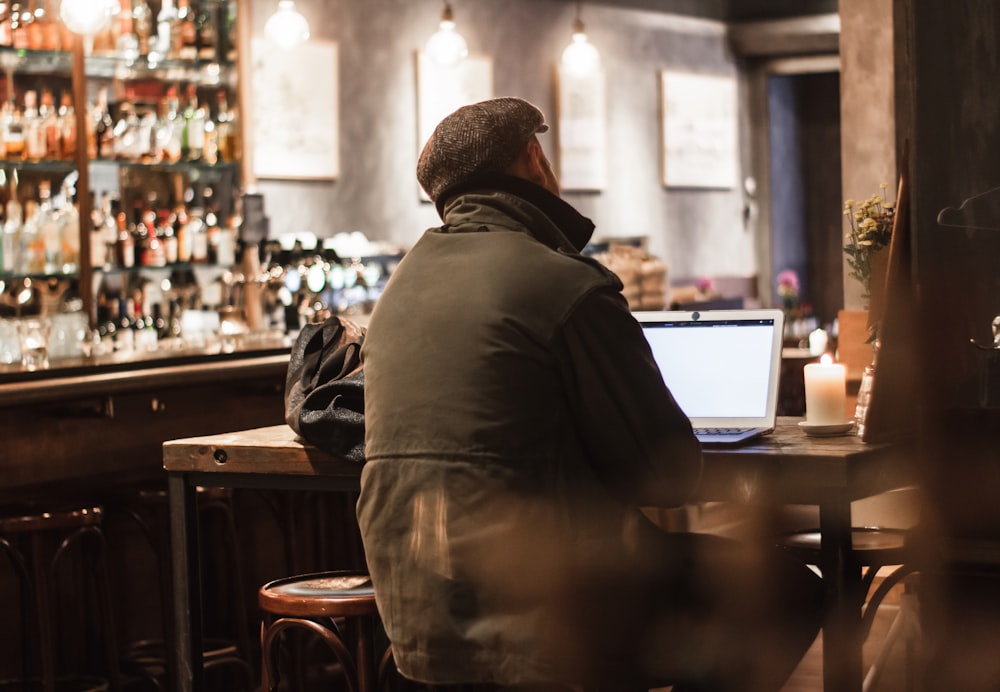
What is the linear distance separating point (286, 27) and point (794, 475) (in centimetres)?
458

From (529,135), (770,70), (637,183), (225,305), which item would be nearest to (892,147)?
(529,135)

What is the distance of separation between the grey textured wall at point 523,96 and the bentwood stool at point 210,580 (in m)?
3.19

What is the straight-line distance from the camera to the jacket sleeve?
7.48ft

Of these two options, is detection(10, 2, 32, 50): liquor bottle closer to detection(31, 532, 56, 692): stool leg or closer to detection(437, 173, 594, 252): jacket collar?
detection(31, 532, 56, 692): stool leg

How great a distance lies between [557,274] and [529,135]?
1.01ft

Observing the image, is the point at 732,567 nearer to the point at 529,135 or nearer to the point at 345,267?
the point at 529,135

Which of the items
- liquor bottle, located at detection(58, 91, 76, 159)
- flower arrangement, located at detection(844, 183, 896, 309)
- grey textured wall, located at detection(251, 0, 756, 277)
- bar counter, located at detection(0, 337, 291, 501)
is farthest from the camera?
grey textured wall, located at detection(251, 0, 756, 277)

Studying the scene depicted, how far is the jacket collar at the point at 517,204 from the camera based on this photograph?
2422 millimetres

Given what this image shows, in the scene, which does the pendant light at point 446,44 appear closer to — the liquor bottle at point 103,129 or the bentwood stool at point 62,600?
the liquor bottle at point 103,129

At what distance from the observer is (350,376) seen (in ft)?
9.25

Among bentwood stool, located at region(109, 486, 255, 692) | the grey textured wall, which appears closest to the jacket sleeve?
bentwood stool, located at region(109, 486, 255, 692)

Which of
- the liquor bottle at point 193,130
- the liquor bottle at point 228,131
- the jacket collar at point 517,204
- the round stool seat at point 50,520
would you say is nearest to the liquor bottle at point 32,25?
the liquor bottle at point 193,130

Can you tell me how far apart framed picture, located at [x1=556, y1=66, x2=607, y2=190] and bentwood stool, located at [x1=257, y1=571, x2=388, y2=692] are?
20.7ft

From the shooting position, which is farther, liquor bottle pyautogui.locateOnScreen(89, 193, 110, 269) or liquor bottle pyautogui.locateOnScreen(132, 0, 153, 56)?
liquor bottle pyautogui.locateOnScreen(132, 0, 153, 56)
